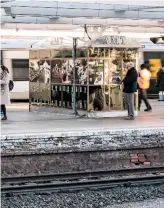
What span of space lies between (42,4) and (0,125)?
3015mm

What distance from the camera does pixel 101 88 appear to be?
50.9 feet

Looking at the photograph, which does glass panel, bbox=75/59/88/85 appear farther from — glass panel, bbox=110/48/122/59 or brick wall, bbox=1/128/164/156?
brick wall, bbox=1/128/164/156

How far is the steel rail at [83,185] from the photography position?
952 cm

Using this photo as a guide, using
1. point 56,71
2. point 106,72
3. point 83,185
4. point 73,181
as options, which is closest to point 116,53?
point 106,72

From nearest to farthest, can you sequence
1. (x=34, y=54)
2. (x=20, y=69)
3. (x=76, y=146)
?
(x=76, y=146) → (x=34, y=54) → (x=20, y=69)

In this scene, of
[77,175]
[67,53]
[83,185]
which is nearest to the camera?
[83,185]

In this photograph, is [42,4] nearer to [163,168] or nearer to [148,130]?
[148,130]

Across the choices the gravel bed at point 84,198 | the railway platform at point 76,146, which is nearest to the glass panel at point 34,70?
the railway platform at point 76,146

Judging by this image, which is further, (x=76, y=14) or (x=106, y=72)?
(x=106, y=72)

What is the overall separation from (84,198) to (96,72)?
6815 mm

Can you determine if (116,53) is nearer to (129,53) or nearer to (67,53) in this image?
(129,53)

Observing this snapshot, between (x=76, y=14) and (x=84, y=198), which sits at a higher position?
(x=76, y=14)

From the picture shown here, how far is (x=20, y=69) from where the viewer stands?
2216 cm

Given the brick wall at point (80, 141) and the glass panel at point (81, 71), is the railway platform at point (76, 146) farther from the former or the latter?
the glass panel at point (81, 71)
